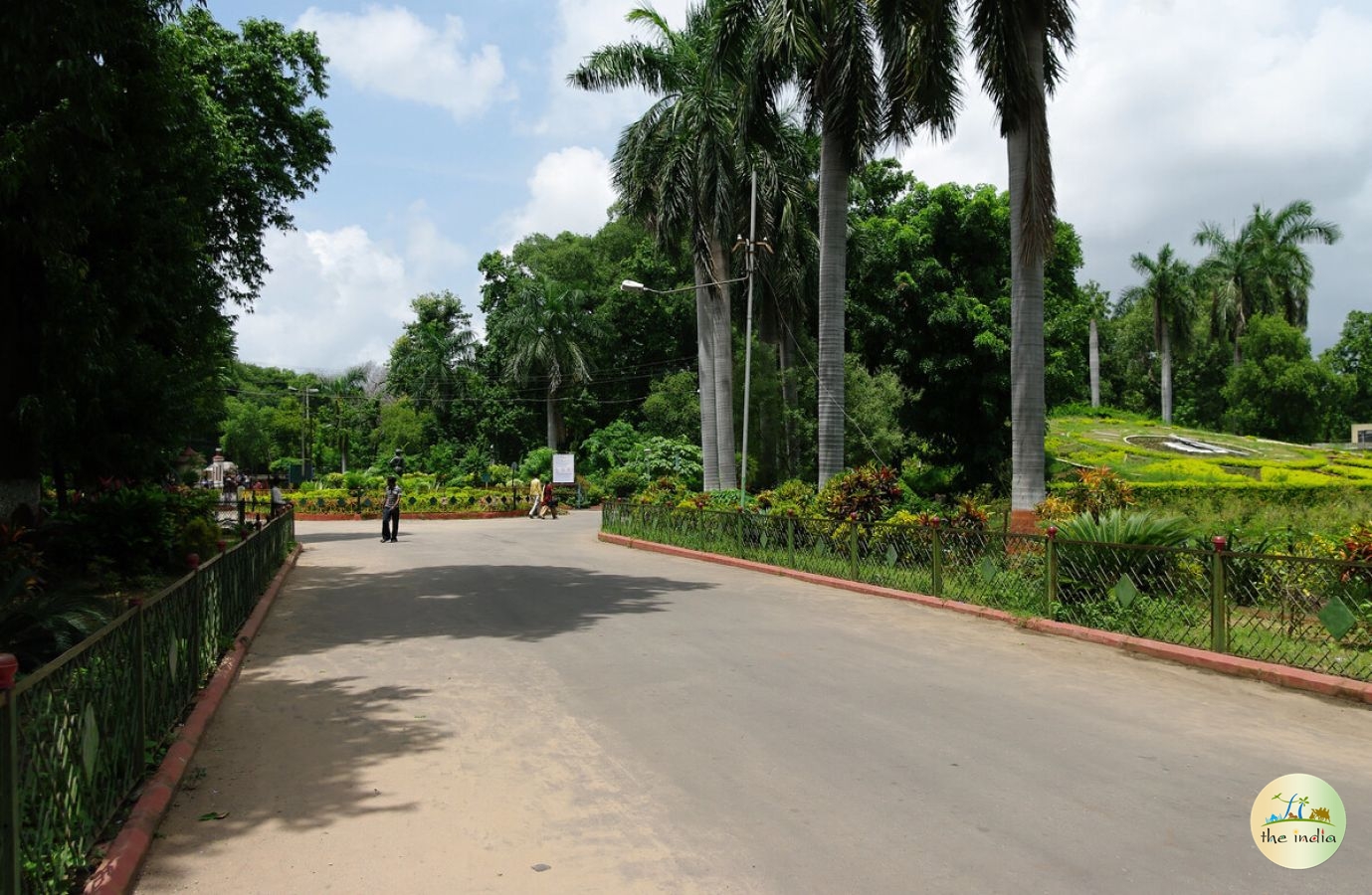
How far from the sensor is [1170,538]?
1074 centimetres

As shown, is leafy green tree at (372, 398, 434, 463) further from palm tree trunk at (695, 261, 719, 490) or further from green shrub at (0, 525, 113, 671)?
green shrub at (0, 525, 113, 671)

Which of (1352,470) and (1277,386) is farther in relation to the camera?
(1277,386)

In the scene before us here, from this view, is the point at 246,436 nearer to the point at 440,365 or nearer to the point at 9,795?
the point at 440,365

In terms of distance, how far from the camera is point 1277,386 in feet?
180

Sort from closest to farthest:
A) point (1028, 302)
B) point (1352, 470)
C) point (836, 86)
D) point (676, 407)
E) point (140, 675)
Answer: point (140, 675), point (1028, 302), point (836, 86), point (1352, 470), point (676, 407)

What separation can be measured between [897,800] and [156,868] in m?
3.64

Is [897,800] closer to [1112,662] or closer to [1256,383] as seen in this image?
[1112,662]

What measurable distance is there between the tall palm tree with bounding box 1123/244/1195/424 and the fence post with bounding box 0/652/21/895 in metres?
63.4

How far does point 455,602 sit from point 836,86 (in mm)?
12714

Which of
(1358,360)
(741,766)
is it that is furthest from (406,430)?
(1358,360)

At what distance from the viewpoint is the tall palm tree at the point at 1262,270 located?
193ft

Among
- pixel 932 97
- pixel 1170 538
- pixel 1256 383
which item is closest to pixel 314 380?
pixel 1256 383

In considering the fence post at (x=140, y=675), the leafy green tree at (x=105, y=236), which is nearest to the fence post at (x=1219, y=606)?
the fence post at (x=140, y=675)

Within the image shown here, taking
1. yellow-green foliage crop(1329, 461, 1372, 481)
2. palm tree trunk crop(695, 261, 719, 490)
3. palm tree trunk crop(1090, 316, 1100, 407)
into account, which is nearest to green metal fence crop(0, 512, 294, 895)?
palm tree trunk crop(695, 261, 719, 490)
